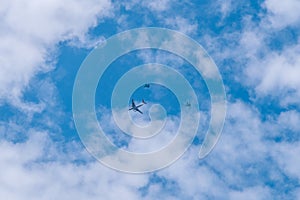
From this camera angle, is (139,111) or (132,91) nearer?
(132,91)

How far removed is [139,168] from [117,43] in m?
35.2

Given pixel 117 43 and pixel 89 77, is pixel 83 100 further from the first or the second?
pixel 117 43

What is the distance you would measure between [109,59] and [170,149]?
2983 centimetres

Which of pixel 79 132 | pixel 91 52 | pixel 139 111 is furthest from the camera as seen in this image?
pixel 139 111

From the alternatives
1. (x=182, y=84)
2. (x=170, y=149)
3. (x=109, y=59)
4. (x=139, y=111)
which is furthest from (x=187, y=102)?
(x=139, y=111)

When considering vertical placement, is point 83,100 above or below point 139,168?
above

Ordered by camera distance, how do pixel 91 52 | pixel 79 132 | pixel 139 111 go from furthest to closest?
pixel 139 111
pixel 91 52
pixel 79 132

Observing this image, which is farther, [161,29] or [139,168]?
[161,29]

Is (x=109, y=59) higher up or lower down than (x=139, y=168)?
higher up

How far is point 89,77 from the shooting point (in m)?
137

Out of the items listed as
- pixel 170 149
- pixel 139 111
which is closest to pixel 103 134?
pixel 170 149

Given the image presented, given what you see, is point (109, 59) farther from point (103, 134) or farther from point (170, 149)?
point (170, 149)

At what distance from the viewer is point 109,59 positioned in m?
141

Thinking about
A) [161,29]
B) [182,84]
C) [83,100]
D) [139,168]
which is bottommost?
[139,168]
